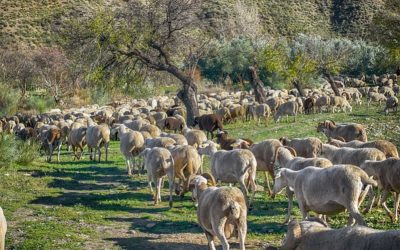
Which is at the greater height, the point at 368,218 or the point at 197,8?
the point at 197,8

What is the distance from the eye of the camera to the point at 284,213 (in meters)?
13.2

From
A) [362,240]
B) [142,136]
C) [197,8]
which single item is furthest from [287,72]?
[362,240]

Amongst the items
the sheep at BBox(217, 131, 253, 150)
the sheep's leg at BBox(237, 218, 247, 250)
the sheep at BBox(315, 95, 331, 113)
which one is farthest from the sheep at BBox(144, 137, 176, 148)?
the sheep at BBox(315, 95, 331, 113)

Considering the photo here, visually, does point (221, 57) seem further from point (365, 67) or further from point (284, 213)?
point (284, 213)

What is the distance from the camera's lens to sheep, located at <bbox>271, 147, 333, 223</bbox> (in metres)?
12.2

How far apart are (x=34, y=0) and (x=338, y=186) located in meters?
79.2

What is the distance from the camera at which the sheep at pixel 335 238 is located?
235 inches

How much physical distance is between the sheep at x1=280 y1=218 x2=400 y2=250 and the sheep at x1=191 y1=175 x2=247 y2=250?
2108 mm

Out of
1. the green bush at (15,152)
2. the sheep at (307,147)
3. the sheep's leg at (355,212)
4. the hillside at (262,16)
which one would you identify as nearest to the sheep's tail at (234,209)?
the sheep's leg at (355,212)

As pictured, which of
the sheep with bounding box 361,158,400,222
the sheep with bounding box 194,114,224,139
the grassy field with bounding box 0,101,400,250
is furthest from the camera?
the sheep with bounding box 194,114,224,139

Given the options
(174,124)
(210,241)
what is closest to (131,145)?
(174,124)

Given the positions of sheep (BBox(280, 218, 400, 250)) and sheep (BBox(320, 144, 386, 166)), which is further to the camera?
sheep (BBox(320, 144, 386, 166))

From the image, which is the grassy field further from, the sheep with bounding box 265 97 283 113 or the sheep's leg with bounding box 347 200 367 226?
the sheep with bounding box 265 97 283 113

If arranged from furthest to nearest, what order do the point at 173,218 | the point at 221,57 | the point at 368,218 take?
the point at 221,57
the point at 173,218
the point at 368,218
